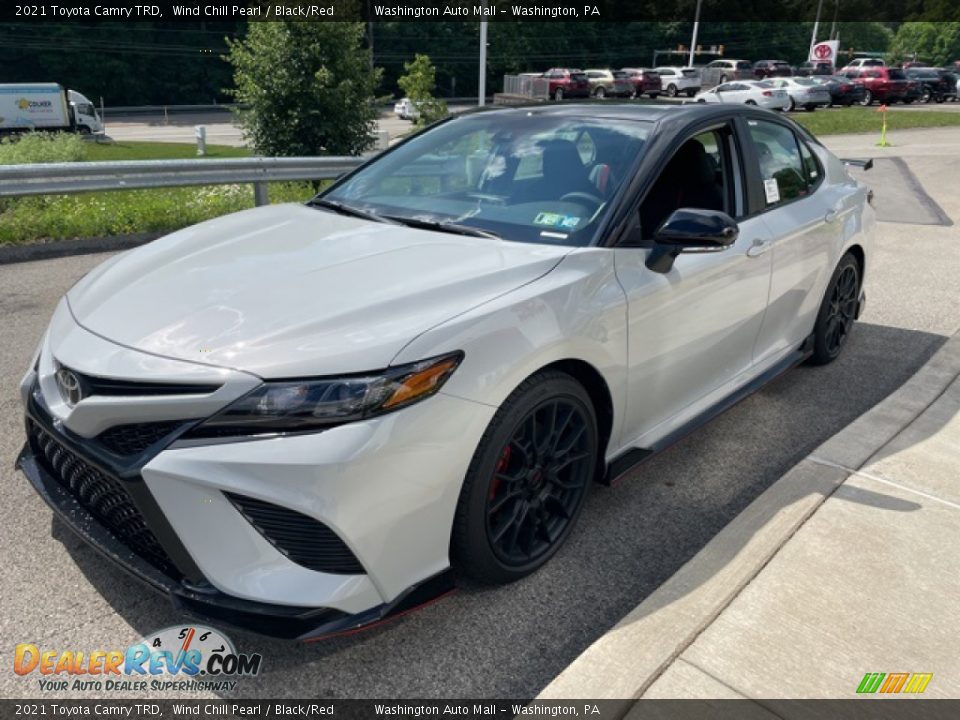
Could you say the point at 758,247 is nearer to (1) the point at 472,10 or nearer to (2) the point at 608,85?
(1) the point at 472,10

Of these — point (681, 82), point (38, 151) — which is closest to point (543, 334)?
point (38, 151)

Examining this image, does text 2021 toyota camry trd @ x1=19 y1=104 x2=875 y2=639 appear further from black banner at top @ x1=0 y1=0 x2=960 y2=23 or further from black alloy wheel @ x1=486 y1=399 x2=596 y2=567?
black banner at top @ x1=0 y1=0 x2=960 y2=23

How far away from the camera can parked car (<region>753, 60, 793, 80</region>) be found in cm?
5328

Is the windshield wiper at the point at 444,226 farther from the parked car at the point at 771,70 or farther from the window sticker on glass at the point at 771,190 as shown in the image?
the parked car at the point at 771,70

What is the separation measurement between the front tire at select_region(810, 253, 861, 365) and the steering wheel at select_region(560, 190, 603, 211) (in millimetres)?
2150

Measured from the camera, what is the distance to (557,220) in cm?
309

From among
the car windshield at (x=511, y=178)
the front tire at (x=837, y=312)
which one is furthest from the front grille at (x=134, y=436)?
the front tire at (x=837, y=312)

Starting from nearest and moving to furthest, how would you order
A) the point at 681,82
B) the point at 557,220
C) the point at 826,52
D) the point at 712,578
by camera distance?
1. the point at 712,578
2. the point at 557,220
3. the point at 681,82
4. the point at 826,52

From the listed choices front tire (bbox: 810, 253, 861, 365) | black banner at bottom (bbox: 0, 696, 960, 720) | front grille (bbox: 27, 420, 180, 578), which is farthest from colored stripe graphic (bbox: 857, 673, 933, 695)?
front tire (bbox: 810, 253, 861, 365)

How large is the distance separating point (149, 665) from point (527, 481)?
52.0 inches

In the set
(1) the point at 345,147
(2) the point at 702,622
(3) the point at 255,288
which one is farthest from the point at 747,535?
(1) the point at 345,147

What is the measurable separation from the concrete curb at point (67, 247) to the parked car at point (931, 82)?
4419 cm

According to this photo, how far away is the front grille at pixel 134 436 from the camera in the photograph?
7.20ft

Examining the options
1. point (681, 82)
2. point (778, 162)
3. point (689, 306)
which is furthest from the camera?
point (681, 82)
